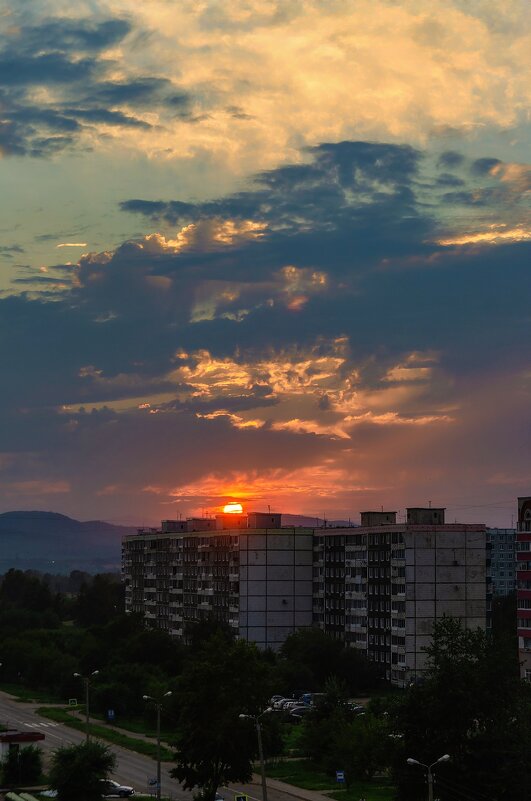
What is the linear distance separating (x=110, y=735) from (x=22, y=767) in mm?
31134

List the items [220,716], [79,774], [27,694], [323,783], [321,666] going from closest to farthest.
A: [220,716]
[79,774]
[323,783]
[321,666]
[27,694]

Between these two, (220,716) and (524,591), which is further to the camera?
(524,591)

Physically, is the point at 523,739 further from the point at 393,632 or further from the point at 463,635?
the point at 393,632

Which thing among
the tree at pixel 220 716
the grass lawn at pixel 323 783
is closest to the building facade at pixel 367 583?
the grass lawn at pixel 323 783

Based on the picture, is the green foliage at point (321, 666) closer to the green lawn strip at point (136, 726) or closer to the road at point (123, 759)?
the green lawn strip at point (136, 726)

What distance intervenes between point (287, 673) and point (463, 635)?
3131 inches

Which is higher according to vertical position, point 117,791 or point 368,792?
point 117,791

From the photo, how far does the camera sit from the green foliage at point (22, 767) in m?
109

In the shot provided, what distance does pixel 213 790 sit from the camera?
92938 mm

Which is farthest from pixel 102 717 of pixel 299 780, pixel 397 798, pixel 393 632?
pixel 397 798

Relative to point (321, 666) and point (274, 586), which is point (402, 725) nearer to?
point (321, 666)

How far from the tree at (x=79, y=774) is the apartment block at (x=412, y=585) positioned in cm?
6826

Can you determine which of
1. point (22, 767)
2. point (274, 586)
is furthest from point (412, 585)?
point (22, 767)

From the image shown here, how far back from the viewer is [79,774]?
3772 inches
